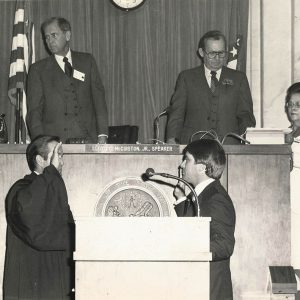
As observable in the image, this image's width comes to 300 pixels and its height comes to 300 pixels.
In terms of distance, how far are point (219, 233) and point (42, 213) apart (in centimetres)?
158

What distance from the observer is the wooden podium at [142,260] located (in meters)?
3.48

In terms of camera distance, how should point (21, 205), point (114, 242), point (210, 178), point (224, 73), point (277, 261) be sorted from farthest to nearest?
1. point (224, 73)
2. point (277, 261)
3. point (21, 205)
4. point (210, 178)
5. point (114, 242)

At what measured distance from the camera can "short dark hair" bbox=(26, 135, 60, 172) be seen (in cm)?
554

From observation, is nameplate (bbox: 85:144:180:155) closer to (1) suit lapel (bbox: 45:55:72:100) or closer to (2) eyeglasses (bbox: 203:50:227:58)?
(1) suit lapel (bbox: 45:55:72:100)

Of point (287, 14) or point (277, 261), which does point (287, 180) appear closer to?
point (277, 261)

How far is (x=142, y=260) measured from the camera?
3488mm

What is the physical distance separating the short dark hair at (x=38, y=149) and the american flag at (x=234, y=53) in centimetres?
274

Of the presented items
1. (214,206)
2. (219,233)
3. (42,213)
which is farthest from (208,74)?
(219,233)

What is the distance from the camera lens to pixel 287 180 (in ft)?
18.9

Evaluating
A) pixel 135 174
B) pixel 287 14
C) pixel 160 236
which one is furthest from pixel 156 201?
pixel 287 14

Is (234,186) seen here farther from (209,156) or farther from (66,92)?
(66,92)

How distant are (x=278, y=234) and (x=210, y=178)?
150cm

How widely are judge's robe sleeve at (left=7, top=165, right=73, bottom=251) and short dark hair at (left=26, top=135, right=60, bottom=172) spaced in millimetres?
251

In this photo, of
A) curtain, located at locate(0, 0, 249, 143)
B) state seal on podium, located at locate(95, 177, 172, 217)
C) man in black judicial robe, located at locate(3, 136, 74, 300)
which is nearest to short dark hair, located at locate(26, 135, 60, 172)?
man in black judicial robe, located at locate(3, 136, 74, 300)
